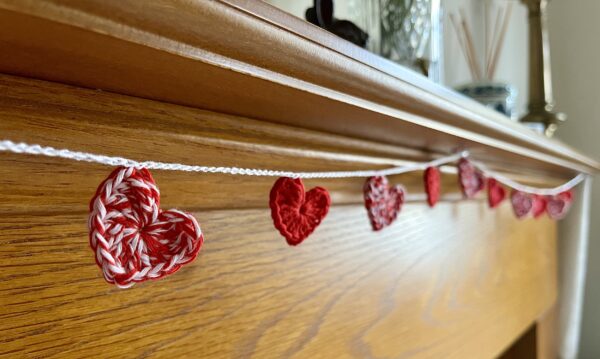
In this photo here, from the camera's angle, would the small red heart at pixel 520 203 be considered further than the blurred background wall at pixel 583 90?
No

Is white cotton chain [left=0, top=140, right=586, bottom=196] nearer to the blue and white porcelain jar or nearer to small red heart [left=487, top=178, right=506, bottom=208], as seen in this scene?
small red heart [left=487, top=178, right=506, bottom=208]

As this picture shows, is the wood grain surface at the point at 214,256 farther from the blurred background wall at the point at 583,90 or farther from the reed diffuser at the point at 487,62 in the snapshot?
the blurred background wall at the point at 583,90

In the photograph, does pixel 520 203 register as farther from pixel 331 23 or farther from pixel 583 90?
pixel 583 90

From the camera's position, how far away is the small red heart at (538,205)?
1091mm

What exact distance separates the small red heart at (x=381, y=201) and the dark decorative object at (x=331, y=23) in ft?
0.42

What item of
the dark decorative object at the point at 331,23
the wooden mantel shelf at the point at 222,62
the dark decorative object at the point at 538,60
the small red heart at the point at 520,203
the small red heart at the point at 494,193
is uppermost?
the dark decorative object at the point at 538,60

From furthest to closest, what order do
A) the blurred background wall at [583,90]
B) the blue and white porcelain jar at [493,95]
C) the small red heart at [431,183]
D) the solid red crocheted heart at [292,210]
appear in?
the blurred background wall at [583,90]
the blue and white porcelain jar at [493,95]
the small red heart at [431,183]
the solid red crocheted heart at [292,210]

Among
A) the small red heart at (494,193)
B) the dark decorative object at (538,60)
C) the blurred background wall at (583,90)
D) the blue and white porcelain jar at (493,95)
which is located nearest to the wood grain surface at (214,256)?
the small red heart at (494,193)

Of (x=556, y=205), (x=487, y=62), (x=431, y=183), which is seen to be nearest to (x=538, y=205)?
(x=556, y=205)

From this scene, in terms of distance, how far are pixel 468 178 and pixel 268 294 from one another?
407 millimetres

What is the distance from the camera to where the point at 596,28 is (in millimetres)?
1924

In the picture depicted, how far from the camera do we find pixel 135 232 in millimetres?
269

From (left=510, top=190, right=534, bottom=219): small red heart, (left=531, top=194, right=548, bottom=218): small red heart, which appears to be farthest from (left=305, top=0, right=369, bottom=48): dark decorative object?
(left=531, top=194, right=548, bottom=218): small red heart

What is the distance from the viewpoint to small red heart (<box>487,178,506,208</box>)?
0.86m
